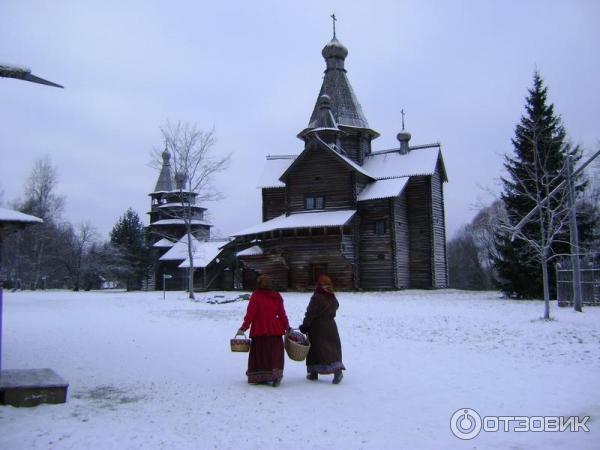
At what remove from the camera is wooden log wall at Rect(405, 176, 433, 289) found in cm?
3700

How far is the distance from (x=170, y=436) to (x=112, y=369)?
4889 millimetres

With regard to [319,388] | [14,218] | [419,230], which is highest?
[419,230]

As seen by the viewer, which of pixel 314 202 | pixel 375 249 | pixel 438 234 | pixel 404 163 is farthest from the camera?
pixel 404 163

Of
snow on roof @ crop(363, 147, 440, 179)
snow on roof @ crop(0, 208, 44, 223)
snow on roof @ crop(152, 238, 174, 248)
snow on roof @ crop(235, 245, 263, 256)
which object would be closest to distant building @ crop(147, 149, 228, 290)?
snow on roof @ crop(152, 238, 174, 248)

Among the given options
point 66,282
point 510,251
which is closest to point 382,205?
point 510,251

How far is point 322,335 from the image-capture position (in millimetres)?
9414

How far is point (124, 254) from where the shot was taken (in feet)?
178

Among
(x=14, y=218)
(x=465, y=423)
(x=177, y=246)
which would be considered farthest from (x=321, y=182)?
(x=465, y=423)

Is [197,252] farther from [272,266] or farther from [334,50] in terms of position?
[334,50]

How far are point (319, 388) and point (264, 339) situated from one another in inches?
48.7

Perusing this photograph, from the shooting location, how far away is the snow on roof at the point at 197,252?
46.2 meters

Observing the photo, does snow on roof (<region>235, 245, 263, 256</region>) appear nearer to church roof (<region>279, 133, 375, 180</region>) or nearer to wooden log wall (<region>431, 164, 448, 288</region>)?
church roof (<region>279, 133, 375, 180</region>)

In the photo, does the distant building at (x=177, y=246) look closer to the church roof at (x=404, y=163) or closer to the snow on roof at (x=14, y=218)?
the church roof at (x=404, y=163)

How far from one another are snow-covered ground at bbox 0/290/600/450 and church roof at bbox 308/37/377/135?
26.0 meters
